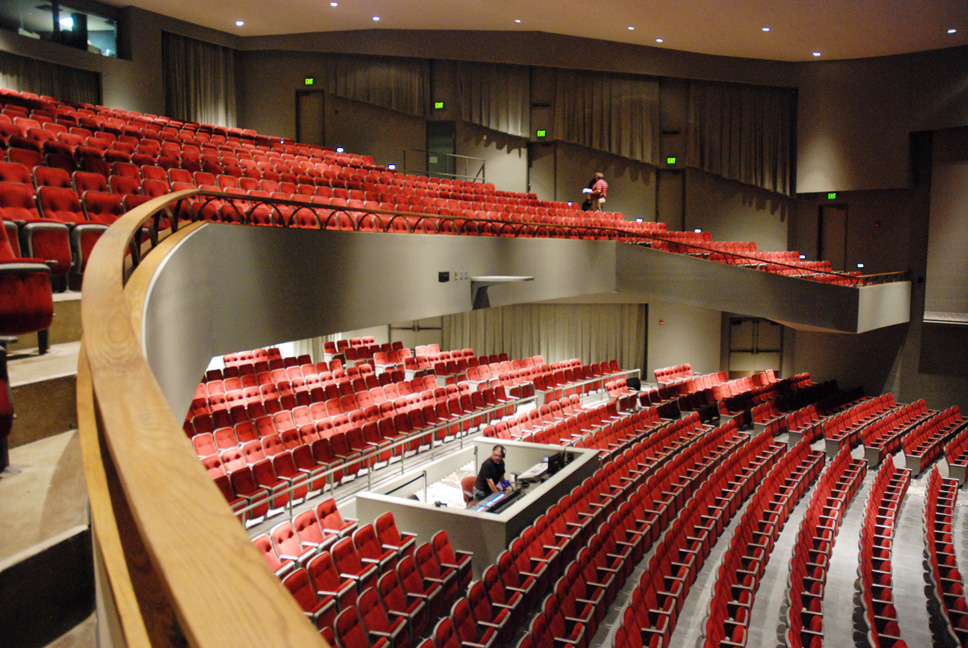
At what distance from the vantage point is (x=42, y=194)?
9.30 ft

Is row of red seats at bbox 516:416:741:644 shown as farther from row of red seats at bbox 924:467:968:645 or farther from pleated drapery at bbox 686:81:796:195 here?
pleated drapery at bbox 686:81:796:195

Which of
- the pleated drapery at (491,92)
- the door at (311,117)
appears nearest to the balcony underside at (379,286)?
the pleated drapery at (491,92)

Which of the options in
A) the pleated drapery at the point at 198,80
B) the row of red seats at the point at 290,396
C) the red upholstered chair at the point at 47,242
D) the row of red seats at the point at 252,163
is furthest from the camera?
the pleated drapery at the point at 198,80

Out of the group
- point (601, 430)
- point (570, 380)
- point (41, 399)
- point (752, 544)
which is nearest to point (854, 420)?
point (570, 380)

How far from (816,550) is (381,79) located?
8.09 metres

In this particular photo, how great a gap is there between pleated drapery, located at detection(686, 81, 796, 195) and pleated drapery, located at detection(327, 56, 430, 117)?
13.1 ft

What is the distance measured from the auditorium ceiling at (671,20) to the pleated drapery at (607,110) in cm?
58

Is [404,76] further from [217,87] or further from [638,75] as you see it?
[638,75]

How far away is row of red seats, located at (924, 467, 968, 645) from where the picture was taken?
129 inches

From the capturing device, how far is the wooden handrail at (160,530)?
1.19 feet

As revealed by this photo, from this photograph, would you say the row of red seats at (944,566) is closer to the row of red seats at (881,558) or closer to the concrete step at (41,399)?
the row of red seats at (881,558)

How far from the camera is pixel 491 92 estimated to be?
9461 millimetres

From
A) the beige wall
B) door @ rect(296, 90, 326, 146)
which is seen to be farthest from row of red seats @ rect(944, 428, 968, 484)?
door @ rect(296, 90, 326, 146)

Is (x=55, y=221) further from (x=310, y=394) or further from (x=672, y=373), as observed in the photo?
(x=672, y=373)
